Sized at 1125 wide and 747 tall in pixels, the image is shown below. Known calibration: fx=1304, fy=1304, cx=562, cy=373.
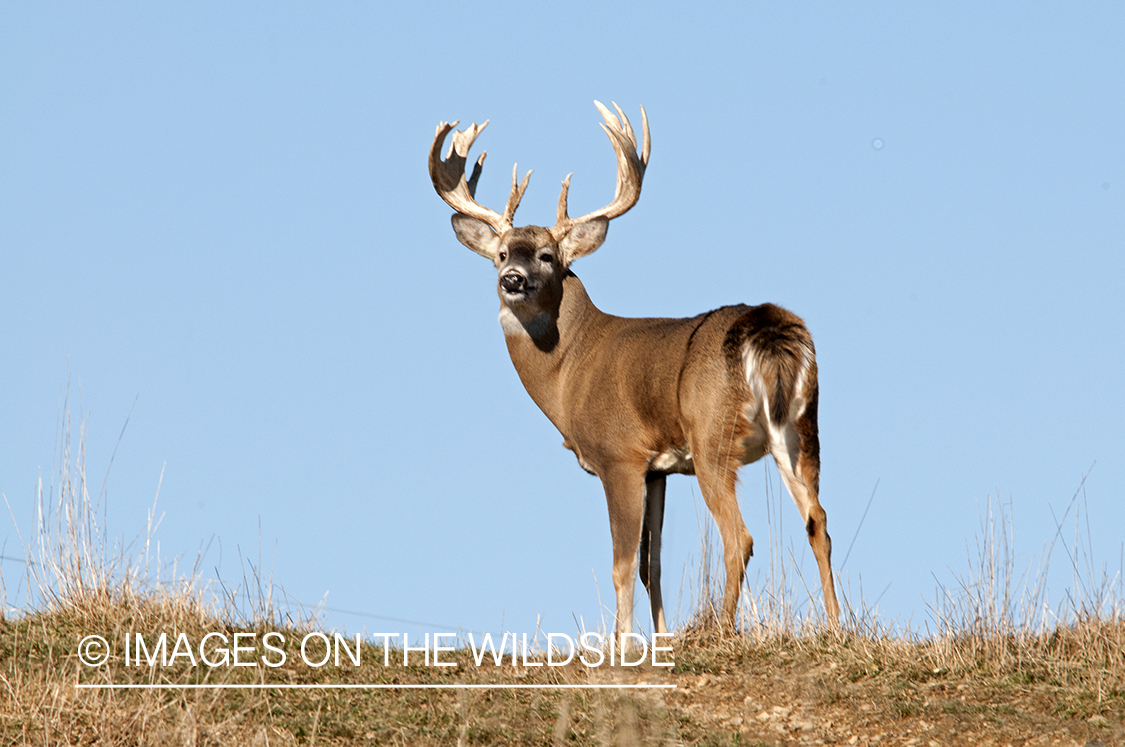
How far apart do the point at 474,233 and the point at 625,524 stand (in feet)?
9.34

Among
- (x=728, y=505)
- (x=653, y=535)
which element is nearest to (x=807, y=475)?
(x=728, y=505)

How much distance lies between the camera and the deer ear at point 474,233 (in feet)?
32.6

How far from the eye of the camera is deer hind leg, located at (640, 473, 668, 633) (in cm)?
882

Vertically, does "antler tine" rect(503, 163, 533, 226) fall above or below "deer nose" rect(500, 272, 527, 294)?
above

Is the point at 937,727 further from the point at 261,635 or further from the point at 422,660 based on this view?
the point at 261,635

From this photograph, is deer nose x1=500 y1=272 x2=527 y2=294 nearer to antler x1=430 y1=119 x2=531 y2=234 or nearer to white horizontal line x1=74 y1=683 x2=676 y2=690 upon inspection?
antler x1=430 y1=119 x2=531 y2=234

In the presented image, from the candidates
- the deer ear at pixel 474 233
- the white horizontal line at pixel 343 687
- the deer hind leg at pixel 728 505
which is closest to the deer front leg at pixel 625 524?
the deer hind leg at pixel 728 505

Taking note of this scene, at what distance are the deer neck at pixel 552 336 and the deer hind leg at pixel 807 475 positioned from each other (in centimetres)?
198

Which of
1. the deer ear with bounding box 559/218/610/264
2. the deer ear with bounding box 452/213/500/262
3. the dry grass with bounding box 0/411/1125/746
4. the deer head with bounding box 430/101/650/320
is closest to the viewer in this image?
the dry grass with bounding box 0/411/1125/746

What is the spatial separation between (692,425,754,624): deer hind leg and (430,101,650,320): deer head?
2.07 meters

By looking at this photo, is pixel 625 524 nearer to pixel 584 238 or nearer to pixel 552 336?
pixel 552 336

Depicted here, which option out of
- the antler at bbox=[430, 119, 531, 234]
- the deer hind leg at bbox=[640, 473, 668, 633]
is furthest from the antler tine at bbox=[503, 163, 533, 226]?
the deer hind leg at bbox=[640, 473, 668, 633]

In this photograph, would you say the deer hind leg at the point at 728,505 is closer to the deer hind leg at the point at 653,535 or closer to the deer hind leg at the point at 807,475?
the deer hind leg at the point at 807,475

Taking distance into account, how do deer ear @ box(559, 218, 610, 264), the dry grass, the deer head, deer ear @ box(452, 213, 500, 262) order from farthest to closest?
deer ear @ box(452, 213, 500, 262), deer ear @ box(559, 218, 610, 264), the deer head, the dry grass
